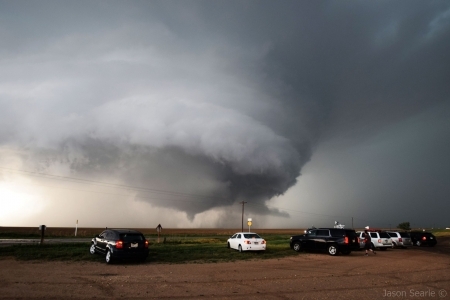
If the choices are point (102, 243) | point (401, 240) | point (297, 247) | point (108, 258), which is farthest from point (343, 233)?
point (102, 243)

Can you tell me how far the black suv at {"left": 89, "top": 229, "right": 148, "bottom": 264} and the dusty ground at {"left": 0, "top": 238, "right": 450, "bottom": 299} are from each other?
3.44 ft

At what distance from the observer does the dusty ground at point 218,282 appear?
10.5 m

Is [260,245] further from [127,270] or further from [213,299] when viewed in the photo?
[213,299]

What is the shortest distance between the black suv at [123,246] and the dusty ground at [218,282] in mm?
1049

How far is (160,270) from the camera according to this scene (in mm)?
16062

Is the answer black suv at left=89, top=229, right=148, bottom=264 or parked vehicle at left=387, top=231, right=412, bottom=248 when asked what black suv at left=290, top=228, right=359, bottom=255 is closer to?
parked vehicle at left=387, top=231, right=412, bottom=248

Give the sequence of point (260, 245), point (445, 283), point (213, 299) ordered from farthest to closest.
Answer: point (260, 245) → point (445, 283) → point (213, 299)

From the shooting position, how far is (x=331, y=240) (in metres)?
25.4

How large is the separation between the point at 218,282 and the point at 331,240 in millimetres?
15219

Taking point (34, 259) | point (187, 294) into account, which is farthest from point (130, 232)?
point (187, 294)

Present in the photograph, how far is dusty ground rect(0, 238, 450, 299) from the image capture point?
10453 millimetres

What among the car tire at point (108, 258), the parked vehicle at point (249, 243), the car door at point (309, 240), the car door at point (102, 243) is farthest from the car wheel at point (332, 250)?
the car door at point (102, 243)

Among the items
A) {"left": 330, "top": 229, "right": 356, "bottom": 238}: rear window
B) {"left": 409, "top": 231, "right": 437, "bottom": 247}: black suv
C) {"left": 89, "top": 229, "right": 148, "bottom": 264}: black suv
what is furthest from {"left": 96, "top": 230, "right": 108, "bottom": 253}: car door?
{"left": 409, "top": 231, "right": 437, "bottom": 247}: black suv

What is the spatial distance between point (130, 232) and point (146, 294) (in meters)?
9.43
